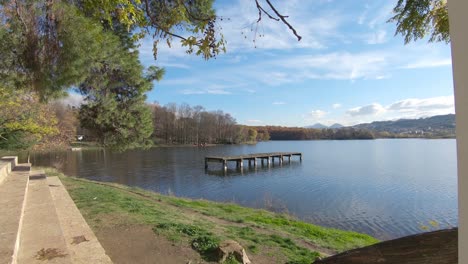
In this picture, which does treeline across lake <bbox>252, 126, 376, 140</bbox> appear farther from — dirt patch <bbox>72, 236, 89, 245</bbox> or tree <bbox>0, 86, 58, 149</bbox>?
dirt patch <bbox>72, 236, 89, 245</bbox>

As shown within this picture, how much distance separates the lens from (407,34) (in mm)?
3742

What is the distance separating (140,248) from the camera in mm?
5062

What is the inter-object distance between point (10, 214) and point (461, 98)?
4868 millimetres

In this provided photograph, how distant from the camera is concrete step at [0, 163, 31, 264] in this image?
9.61 feet

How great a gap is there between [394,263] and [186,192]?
2020 centimetres

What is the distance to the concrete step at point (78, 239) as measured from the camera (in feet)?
12.8

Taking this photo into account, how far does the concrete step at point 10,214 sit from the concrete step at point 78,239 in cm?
65

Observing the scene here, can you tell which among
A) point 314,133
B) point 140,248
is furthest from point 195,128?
point 140,248

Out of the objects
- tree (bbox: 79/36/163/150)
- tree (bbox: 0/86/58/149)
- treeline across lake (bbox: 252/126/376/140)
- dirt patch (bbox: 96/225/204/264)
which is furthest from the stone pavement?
treeline across lake (bbox: 252/126/376/140)

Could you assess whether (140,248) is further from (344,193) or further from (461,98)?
(344,193)

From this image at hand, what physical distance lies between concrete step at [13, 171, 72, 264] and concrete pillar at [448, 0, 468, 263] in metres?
3.44

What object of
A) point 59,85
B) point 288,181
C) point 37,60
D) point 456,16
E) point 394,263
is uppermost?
point 37,60

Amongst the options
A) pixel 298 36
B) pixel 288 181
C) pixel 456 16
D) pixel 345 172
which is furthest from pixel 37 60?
pixel 345 172

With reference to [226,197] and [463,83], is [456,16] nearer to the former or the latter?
[463,83]
